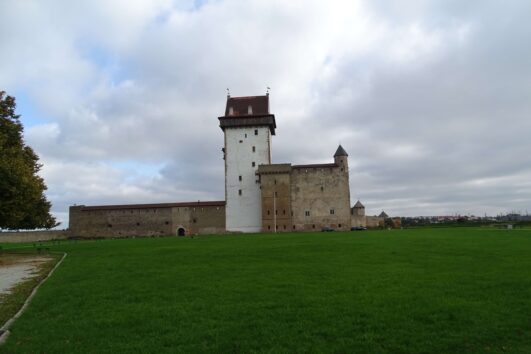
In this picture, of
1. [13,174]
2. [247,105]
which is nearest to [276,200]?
[247,105]

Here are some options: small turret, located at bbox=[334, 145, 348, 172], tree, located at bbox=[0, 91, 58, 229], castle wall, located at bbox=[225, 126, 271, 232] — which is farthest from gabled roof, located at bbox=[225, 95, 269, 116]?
tree, located at bbox=[0, 91, 58, 229]

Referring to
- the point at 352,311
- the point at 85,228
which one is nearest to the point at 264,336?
the point at 352,311

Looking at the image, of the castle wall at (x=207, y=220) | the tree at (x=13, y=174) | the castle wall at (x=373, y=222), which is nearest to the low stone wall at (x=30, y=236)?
the castle wall at (x=207, y=220)

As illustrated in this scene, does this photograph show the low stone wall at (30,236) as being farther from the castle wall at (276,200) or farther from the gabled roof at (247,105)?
the gabled roof at (247,105)

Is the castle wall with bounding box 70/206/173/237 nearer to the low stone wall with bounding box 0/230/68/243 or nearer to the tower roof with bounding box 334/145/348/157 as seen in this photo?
the low stone wall with bounding box 0/230/68/243

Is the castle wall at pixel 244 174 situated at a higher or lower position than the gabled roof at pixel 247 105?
lower

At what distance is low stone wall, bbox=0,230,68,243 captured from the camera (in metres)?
49.8

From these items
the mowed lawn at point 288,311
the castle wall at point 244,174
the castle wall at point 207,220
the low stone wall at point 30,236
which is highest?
the castle wall at point 244,174

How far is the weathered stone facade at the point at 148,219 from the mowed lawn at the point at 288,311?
3952 cm

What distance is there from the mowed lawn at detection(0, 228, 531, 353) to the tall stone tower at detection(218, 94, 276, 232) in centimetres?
3919

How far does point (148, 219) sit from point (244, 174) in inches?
521

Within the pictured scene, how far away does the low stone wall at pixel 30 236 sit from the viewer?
49844mm

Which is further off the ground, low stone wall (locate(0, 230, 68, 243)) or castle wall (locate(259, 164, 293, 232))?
castle wall (locate(259, 164, 293, 232))

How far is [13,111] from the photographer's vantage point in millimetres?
20641
